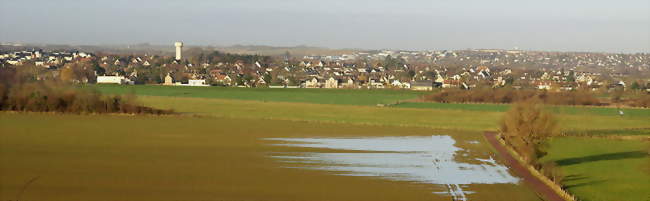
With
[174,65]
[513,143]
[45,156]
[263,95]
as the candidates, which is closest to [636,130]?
[513,143]

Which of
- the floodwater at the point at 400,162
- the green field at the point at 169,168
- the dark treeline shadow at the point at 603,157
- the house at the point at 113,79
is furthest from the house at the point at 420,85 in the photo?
the dark treeline shadow at the point at 603,157

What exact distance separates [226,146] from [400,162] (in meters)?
9.26

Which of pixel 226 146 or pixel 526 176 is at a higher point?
pixel 526 176

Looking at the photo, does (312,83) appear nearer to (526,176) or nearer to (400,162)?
(400,162)

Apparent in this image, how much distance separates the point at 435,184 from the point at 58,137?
21.3 metres

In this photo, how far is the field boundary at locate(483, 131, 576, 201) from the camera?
28.3 m

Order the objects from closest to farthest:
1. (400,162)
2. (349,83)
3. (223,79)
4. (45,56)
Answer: (400,162), (223,79), (349,83), (45,56)

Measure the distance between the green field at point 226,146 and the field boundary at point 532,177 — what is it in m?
0.67

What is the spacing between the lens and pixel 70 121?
5559 cm

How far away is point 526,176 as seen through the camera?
110 feet

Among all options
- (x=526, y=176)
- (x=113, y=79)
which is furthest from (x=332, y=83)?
(x=526, y=176)

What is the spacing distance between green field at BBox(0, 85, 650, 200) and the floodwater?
1267 millimetres

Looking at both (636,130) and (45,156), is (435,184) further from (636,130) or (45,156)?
(636,130)

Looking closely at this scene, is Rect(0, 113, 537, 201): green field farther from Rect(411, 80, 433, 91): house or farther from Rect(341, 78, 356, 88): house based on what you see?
Rect(341, 78, 356, 88): house
